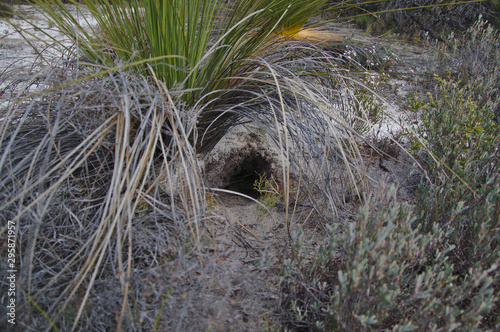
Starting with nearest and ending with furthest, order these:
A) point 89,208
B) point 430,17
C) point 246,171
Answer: point 89,208 < point 246,171 < point 430,17

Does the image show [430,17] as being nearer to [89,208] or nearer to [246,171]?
[246,171]

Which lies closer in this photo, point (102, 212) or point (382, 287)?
point (382, 287)

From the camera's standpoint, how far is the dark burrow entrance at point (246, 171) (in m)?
2.32

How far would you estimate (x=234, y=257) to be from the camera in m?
1.44

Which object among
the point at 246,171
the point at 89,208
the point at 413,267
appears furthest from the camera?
the point at 246,171

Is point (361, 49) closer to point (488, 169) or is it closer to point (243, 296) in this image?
point (488, 169)

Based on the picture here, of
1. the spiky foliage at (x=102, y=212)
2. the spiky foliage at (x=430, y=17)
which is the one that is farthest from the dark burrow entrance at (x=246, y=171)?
the spiky foliage at (x=430, y=17)

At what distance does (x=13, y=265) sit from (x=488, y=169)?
2.25 metres

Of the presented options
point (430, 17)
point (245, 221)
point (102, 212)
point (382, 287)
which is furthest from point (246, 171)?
point (430, 17)

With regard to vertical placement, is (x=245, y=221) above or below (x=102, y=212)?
below

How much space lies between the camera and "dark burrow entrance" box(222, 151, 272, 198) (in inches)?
91.3

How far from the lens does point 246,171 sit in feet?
8.23

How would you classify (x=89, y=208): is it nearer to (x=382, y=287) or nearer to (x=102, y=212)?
(x=102, y=212)

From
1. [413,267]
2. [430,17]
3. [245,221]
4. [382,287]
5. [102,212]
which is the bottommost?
[413,267]
